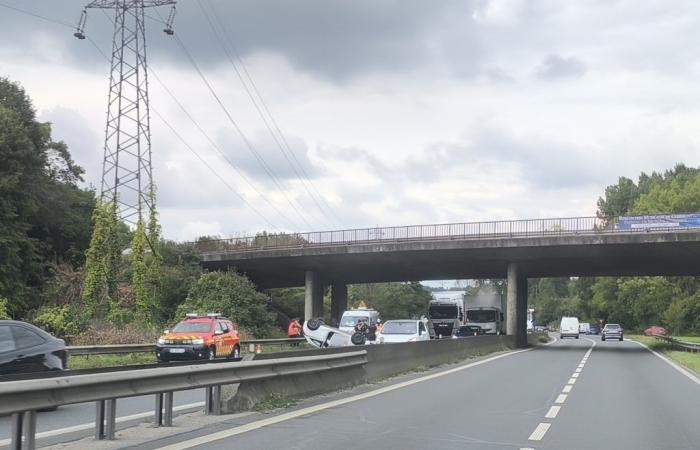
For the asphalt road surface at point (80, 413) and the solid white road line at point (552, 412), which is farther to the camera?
the solid white road line at point (552, 412)

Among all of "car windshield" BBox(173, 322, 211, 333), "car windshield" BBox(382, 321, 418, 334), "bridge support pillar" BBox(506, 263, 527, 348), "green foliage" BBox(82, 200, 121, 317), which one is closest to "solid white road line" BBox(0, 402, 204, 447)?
"car windshield" BBox(173, 322, 211, 333)

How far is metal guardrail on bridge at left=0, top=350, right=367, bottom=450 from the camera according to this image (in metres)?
7.05

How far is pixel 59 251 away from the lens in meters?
49.8

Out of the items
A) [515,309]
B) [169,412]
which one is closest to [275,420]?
[169,412]

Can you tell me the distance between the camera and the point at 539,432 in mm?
10023

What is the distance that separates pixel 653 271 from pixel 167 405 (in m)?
52.4

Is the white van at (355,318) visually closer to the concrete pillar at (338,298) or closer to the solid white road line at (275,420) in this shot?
the solid white road line at (275,420)

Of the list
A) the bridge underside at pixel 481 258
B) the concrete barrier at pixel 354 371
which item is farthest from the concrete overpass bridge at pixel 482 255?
the concrete barrier at pixel 354 371

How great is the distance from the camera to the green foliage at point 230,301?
46750mm

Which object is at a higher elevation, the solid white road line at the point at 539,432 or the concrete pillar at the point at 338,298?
the concrete pillar at the point at 338,298

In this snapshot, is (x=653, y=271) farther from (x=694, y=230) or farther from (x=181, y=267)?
(x=181, y=267)

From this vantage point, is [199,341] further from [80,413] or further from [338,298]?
[338,298]

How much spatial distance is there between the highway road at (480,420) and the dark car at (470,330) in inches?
1317

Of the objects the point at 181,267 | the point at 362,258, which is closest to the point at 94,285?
the point at 181,267
